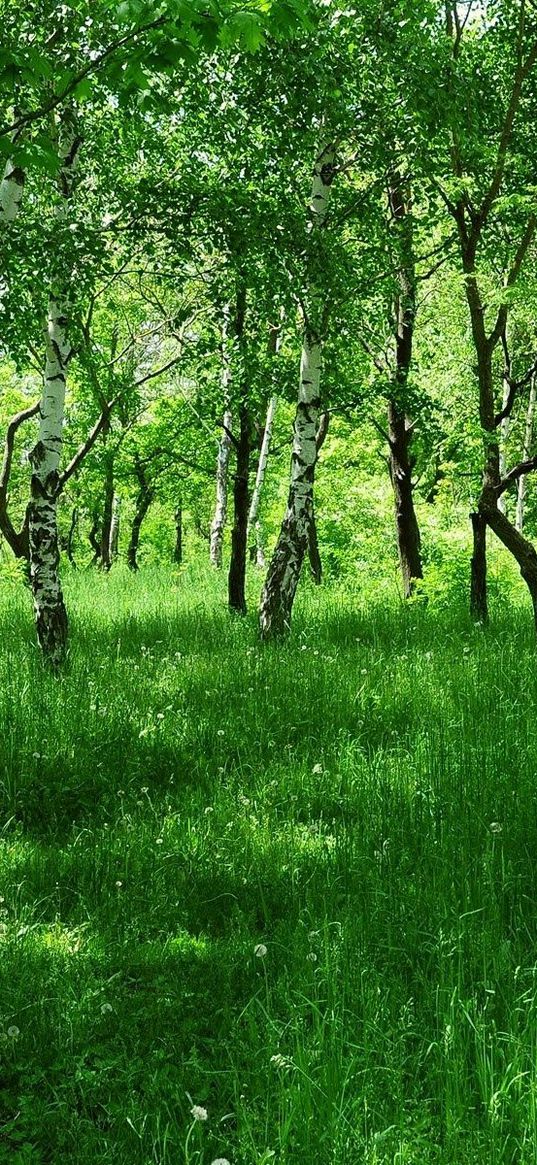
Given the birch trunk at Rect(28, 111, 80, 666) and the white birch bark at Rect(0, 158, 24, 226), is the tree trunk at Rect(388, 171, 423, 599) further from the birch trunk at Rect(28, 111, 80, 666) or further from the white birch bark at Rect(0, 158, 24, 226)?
the white birch bark at Rect(0, 158, 24, 226)

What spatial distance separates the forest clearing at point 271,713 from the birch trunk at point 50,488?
4cm

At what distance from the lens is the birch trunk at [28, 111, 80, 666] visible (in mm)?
8883

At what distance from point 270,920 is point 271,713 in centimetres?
292

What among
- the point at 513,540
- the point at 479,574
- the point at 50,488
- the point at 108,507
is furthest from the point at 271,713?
the point at 108,507

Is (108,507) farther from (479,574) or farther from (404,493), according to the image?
(479,574)

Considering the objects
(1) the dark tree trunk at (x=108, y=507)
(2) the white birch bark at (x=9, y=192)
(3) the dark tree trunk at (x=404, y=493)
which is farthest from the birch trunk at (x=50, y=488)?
(1) the dark tree trunk at (x=108, y=507)

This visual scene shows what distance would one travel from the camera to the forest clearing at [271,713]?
2777mm

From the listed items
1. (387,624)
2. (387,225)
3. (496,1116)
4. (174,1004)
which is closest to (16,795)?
(174,1004)

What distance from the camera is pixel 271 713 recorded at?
22.0ft

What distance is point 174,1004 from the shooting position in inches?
130

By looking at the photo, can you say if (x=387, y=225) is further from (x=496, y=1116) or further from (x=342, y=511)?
(x=342, y=511)

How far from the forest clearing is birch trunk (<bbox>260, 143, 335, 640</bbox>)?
5 centimetres

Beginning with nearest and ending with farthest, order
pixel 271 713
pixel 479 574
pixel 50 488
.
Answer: pixel 271 713
pixel 50 488
pixel 479 574

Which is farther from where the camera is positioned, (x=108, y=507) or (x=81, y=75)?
(x=108, y=507)
